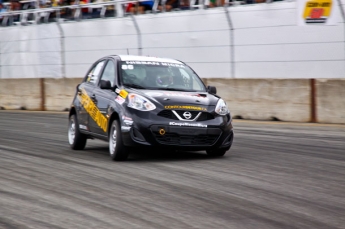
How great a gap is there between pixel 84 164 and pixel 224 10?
34.4 ft

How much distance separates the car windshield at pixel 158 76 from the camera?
428 inches

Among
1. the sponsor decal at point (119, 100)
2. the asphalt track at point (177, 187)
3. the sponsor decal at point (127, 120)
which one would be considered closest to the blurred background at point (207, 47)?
the asphalt track at point (177, 187)

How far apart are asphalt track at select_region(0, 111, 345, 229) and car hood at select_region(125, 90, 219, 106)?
0.80 m

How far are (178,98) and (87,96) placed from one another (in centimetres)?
202

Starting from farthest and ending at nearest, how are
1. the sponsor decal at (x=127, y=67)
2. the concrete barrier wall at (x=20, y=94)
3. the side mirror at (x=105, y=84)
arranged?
the concrete barrier wall at (x=20, y=94) < the sponsor decal at (x=127, y=67) < the side mirror at (x=105, y=84)

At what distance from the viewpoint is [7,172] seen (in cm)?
930

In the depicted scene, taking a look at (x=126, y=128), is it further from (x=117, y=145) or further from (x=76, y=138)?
(x=76, y=138)

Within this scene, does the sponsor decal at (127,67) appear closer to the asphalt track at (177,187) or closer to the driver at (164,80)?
the driver at (164,80)

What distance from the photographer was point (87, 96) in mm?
11703

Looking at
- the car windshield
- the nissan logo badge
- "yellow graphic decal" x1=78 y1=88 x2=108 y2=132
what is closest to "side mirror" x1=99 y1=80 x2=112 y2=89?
the car windshield

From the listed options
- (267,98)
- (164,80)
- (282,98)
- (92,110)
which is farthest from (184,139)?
(267,98)

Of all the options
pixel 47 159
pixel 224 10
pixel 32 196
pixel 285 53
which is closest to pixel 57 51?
pixel 224 10

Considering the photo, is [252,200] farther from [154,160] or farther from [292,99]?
[292,99]

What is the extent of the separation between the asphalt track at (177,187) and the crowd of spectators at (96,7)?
8.57 metres
